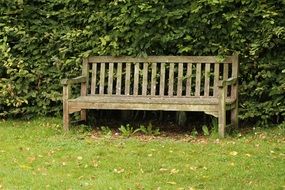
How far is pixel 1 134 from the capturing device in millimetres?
8398

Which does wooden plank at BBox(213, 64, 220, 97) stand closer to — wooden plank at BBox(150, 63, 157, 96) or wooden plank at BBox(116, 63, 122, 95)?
wooden plank at BBox(150, 63, 157, 96)

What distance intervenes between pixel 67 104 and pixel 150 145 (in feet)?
5.34

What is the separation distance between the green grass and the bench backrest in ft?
3.14

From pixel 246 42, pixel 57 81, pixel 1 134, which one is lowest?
pixel 1 134

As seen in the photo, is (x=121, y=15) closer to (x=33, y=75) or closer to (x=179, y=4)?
(x=179, y=4)

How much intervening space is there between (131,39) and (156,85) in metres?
0.83

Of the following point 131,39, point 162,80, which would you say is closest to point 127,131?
point 162,80

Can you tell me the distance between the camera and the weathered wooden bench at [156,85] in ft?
26.6

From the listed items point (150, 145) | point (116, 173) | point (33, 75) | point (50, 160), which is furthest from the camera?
point (33, 75)

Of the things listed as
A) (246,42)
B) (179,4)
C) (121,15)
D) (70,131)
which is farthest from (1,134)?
(246,42)

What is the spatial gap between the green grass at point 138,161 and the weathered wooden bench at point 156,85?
477 mm

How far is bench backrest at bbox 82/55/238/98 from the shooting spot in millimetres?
8609

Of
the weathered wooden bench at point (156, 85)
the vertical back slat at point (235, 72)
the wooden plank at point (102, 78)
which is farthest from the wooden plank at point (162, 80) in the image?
the vertical back slat at point (235, 72)

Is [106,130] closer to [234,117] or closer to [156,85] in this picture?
[156,85]
